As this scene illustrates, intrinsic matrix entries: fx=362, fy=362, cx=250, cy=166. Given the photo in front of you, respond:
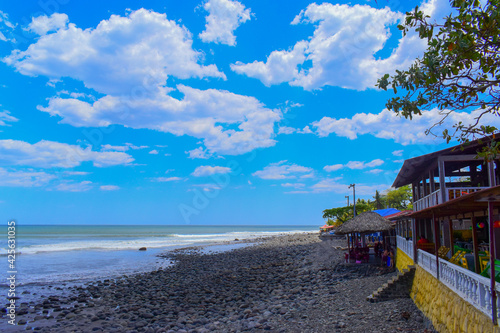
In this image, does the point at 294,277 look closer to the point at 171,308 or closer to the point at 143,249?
the point at 171,308

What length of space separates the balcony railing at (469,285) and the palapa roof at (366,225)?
8.09m

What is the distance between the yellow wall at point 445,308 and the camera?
5.30 m

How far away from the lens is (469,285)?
5.86 meters

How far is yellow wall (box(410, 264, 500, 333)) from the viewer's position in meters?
5.30

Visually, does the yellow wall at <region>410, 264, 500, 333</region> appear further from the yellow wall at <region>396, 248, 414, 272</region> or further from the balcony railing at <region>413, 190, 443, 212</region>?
the balcony railing at <region>413, 190, 443, 212</region>

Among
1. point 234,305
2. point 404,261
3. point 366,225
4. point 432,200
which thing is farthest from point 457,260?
point 234,305

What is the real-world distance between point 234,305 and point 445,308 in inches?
324

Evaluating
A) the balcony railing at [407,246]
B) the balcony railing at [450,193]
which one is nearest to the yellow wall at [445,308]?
the balcony railing at [407,246]

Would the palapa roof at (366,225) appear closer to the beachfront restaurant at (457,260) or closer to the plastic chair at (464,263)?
the beachfront restaurant at (457,260)

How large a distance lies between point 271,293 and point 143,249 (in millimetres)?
28574

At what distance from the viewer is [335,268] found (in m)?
17.4

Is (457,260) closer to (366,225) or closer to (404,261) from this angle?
(404,261)

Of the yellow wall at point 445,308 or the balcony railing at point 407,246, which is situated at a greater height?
the balcony railing at point 407,246

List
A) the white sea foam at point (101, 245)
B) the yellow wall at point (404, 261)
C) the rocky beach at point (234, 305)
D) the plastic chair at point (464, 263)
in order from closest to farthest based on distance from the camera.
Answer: the rocky beach at point (234, 305), the plastic chair at point (464, 263), the yellow wall at point (404, 261), the white sea foam at point (101, 245)
